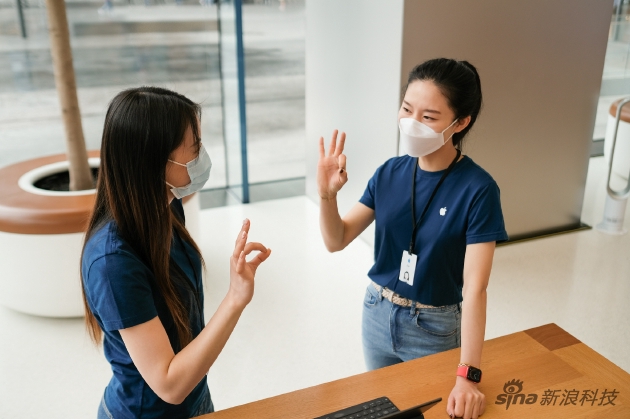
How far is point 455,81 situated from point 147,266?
3.28 feet

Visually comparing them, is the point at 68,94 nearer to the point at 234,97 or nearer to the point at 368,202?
the point at 234,97

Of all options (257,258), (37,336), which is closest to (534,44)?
(257,258)

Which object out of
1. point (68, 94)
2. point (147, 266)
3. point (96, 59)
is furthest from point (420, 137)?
point (96, 59)

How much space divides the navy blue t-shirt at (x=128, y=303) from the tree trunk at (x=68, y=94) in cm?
219

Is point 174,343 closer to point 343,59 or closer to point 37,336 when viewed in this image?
point 37,336

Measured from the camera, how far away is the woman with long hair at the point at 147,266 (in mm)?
1371

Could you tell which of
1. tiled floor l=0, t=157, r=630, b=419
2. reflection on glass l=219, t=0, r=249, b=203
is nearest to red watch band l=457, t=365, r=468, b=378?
tiled floor l=0, t=157, r=630, b=419

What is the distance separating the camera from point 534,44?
13.2ft

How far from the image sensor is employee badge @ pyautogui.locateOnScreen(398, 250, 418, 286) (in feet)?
5.99

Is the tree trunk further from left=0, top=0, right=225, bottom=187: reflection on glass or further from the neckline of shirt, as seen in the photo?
the neckline of shirt

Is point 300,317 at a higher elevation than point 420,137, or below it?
below

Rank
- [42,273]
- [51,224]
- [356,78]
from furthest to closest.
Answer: [356,78]
[42,273]
[51,224]

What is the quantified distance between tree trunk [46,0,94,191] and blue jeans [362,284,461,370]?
230 cm

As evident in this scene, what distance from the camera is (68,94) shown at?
139 inches
